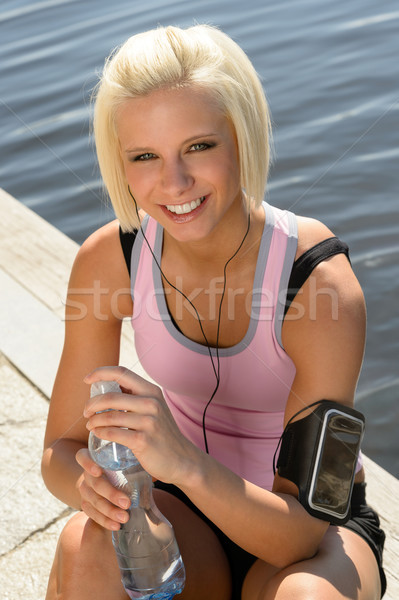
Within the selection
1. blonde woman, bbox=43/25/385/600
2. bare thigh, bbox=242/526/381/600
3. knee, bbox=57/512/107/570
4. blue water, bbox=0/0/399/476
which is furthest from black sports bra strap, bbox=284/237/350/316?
blue water, bbox=0/0/399/476

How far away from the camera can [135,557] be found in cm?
167

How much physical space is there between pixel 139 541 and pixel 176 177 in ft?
2.47

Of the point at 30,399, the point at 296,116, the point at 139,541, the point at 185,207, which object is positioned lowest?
the point at 296,116

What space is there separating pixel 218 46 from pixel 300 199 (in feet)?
11.8

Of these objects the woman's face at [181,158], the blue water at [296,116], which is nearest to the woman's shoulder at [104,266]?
the woman's face at [181,158]

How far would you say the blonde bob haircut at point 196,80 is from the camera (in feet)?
5.57

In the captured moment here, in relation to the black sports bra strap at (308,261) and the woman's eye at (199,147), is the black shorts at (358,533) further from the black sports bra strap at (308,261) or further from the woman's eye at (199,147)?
the woman's eye at (199,147)

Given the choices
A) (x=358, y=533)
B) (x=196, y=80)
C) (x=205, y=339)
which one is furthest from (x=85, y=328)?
(x=358, y=533)

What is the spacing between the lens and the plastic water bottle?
167 cm

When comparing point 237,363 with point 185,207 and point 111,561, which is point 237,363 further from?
point 111,561

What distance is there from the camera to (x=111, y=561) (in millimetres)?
1666

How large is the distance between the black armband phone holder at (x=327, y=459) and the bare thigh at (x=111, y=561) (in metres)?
0.27

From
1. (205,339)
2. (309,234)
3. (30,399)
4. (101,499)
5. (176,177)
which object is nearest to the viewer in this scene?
(101,499)

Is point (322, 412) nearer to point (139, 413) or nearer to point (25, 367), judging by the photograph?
point (139, 413)
